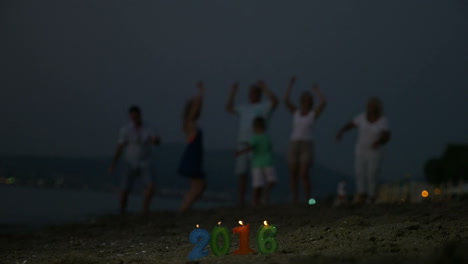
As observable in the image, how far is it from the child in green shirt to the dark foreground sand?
119cm

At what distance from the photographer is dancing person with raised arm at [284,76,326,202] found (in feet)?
34.4

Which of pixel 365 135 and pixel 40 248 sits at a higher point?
pixel 365 135

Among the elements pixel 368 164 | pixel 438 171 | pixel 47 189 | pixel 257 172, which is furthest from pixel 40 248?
pixel 438 171

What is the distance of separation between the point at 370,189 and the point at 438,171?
39408mm

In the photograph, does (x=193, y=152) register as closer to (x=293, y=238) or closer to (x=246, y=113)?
(x=246, y=113)

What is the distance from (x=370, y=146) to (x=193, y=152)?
2534 mm

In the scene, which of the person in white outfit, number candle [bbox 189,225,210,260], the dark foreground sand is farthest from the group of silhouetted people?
number candle [bbox 189,225,210,260]

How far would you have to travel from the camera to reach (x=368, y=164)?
10.2 m

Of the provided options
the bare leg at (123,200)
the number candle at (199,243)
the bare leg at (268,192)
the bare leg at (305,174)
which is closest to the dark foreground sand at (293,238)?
the number candle at (199,243)

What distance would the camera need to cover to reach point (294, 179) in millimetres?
10812

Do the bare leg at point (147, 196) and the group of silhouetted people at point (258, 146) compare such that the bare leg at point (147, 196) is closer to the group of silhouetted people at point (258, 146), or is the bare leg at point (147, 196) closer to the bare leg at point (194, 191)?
the group of silhouetted people at point (258, 146)

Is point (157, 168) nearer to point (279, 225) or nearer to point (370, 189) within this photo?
point (370, 189)

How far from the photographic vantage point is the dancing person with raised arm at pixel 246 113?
1057 cm

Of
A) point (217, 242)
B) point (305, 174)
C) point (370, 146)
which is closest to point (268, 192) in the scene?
point (305, 174)
